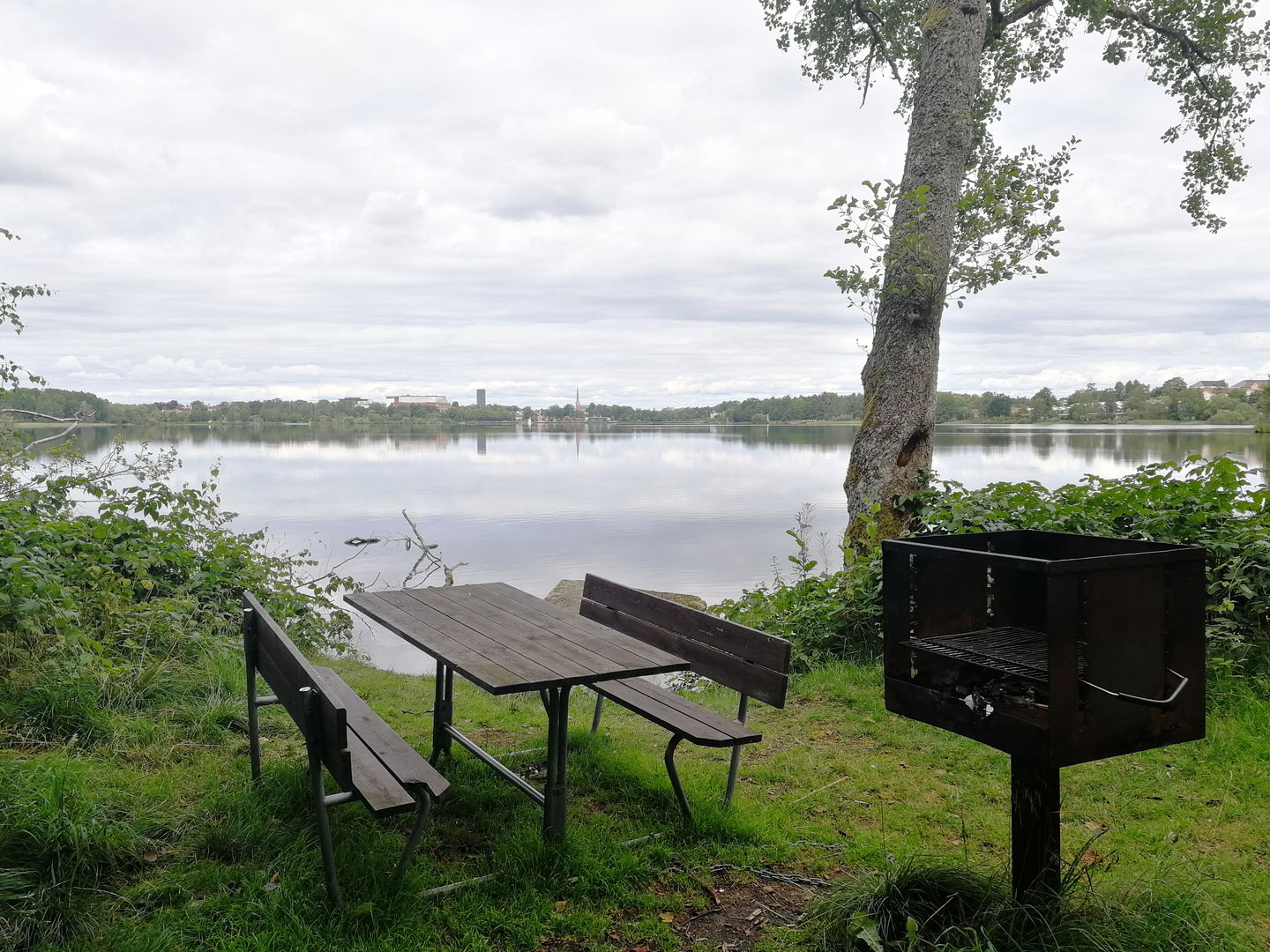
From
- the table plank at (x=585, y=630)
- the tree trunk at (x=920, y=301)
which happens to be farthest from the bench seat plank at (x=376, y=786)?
the tree trunk at (x=920, y=301)

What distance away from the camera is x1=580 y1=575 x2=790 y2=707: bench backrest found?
3398 mm

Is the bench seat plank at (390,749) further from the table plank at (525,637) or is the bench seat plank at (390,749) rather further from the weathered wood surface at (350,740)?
the table plank at (525,637)

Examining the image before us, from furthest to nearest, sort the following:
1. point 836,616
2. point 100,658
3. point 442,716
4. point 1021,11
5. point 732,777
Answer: point 1021,11 → point 836,616 → point 100,658 → point 442,716 → point 732,777

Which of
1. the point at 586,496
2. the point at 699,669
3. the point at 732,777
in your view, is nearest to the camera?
the point at 732,777

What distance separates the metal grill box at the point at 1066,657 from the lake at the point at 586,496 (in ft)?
14.1

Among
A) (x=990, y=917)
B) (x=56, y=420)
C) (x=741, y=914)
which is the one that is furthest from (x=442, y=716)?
(x=56, y=420)

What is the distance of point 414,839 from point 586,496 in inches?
997

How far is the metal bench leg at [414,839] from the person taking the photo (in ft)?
8.46

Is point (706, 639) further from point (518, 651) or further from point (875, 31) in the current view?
point (875, 31)

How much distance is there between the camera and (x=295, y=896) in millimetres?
2549

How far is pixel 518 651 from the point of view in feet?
10.5

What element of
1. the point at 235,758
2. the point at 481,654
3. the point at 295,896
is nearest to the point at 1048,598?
the point at 481,654

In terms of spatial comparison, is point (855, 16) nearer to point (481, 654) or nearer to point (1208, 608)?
point (1208, 608)

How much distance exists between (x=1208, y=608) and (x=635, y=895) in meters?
3.85
